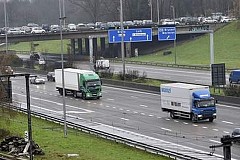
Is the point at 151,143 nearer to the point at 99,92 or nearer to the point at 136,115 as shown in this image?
the point at 136,115

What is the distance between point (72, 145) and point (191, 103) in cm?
1405

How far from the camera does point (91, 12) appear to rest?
189 m

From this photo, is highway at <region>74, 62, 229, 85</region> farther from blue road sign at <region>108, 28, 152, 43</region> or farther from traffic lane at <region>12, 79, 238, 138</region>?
traffic lane at <region>12, 79, 238, 138</region>

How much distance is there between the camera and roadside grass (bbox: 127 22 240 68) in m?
116

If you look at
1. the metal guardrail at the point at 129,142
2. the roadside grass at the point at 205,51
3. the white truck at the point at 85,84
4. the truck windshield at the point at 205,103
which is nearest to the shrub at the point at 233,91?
the truck windshield at the point at 205,103

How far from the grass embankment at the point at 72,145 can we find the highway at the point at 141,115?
4332mm

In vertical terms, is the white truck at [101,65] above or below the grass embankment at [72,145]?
above

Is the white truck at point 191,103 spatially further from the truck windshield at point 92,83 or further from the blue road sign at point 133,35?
the blue road sign at point 133,35

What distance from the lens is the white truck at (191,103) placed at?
169 ft

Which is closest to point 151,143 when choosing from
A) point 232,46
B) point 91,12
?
point 232,46

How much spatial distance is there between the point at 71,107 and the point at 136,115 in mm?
9663

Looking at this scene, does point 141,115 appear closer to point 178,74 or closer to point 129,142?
point 129,142

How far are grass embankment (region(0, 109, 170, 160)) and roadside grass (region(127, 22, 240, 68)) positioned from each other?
61992 mm

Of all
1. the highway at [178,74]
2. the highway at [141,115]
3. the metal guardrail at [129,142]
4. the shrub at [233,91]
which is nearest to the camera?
the metal guardrail at [129,142]
